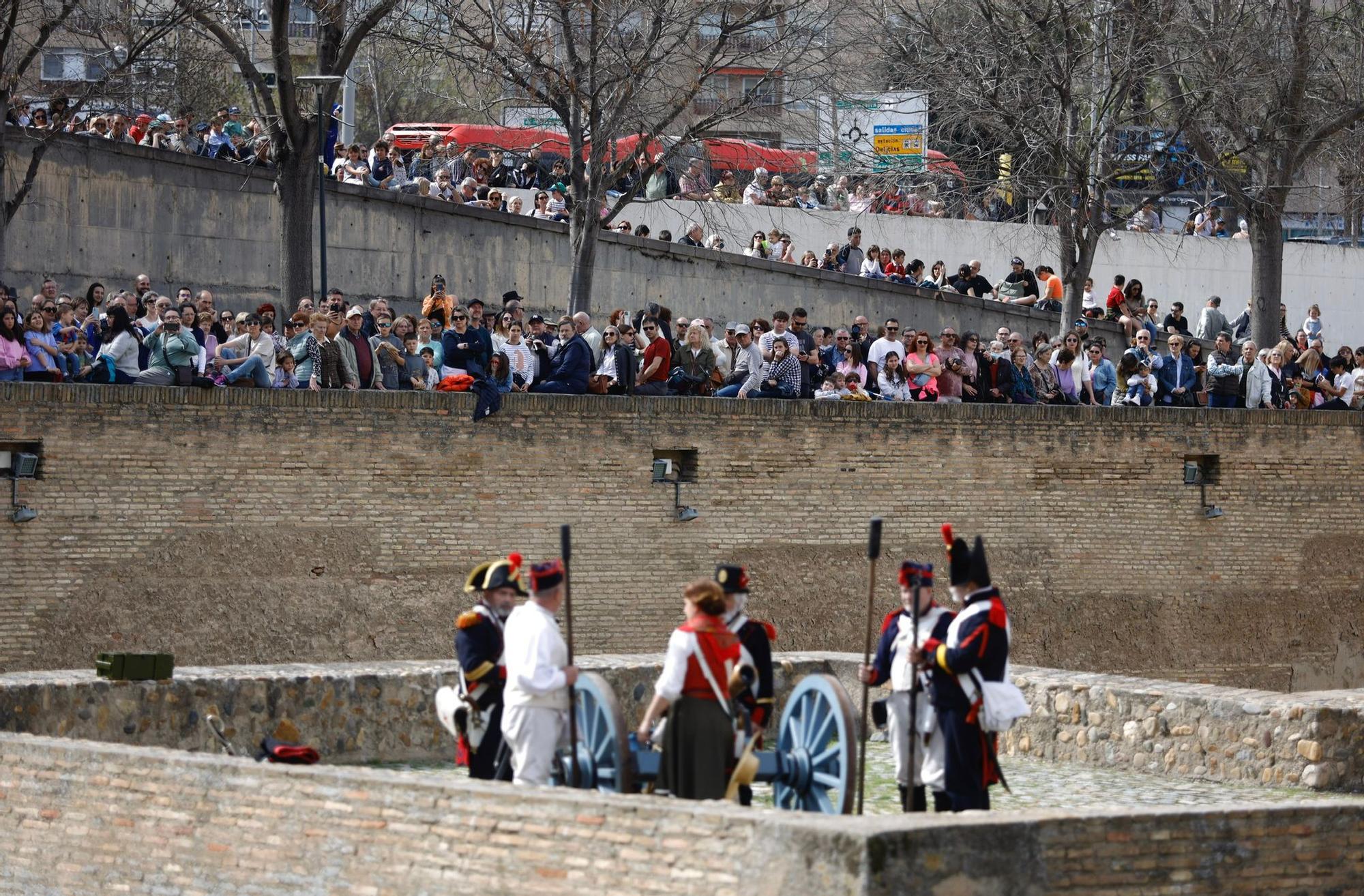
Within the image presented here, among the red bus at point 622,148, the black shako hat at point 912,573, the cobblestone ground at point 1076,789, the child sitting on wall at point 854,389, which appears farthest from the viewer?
the red bus at point 622,148

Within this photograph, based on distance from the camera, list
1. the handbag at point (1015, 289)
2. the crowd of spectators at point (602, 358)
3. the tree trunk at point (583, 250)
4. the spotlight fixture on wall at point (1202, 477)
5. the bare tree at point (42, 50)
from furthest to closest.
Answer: the handbag at point (1015, 289)
the tree trunk at point (583, 250)
the spotlight fixture on wall at point (1202, 477)
the bare tree at point (42, 50)
the crowd of spectators at point (602, 358)

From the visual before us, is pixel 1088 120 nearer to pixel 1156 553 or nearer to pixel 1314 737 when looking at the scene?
pixel 1156 553

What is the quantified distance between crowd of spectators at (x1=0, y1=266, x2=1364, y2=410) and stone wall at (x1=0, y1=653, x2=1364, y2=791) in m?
5.65

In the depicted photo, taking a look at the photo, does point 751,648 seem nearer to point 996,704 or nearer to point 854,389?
point 996,704

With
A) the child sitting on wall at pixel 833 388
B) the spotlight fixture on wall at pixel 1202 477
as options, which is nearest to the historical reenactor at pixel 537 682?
the child sitting on wall at pixel 833 388

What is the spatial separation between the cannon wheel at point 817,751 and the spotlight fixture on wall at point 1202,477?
1455 cm

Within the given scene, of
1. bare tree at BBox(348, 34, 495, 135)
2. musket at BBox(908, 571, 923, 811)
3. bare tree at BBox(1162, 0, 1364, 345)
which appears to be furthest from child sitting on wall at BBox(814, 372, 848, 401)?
bare tree at BBox(348, 34, 495, 135)

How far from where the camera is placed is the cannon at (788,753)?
36.1 feet

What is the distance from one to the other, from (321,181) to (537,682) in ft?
52.7

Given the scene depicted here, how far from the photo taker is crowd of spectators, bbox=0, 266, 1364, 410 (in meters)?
19.9

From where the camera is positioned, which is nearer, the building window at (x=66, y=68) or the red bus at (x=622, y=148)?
the red bus at (x=622, y=148)

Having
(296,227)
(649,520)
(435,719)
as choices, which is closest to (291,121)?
(296,227)

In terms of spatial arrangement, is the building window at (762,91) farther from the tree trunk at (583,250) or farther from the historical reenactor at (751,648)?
the historical reenactor at (751,648)

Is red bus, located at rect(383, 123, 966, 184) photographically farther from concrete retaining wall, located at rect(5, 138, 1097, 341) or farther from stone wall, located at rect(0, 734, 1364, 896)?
stone wall, located at rect(0, 734, 1364, 896)
